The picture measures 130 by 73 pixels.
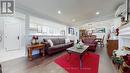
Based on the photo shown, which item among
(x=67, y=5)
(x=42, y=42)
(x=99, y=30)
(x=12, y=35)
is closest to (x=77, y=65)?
(x=42, y=42)

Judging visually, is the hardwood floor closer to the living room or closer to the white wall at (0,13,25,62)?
the living room

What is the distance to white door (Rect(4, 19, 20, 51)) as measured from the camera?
4.16 metres

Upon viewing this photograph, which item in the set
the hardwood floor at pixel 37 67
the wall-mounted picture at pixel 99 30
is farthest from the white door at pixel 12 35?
the wall-mounted picture at pixel 99 30

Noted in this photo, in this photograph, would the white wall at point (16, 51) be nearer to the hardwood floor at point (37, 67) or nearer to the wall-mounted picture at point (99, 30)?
the hardwood floor at point (37, 67)

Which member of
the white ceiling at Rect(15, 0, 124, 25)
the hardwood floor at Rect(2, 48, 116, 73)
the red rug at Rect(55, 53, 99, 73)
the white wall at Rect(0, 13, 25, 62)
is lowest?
the red rug at Rect(55, 53, 99, 73)

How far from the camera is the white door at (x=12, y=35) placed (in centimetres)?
416

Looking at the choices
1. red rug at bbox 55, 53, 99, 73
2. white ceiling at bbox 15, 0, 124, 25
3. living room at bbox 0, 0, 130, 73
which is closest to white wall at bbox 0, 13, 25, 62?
living room at bbox 0, 0, 130, 73

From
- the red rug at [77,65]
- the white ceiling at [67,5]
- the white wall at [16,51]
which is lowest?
the red rug at [77,65]

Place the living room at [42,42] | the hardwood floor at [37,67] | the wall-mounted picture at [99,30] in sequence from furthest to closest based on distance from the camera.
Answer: the wall-mounted picture at [99,30] < the living room at [42,42] < the hardwood floor at [37,67]

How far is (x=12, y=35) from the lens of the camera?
14.3ft

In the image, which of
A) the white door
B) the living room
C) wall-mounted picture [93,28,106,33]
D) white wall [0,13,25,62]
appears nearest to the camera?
the living room

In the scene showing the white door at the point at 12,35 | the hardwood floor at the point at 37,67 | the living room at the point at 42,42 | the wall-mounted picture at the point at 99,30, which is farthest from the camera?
the wall-mounted picture at the point at 99,30

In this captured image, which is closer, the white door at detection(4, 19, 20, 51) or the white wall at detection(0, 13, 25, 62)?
the white wall at detection(0, 13, 25, 62)

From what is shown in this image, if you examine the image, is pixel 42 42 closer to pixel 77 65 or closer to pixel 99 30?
pixel 77 65
